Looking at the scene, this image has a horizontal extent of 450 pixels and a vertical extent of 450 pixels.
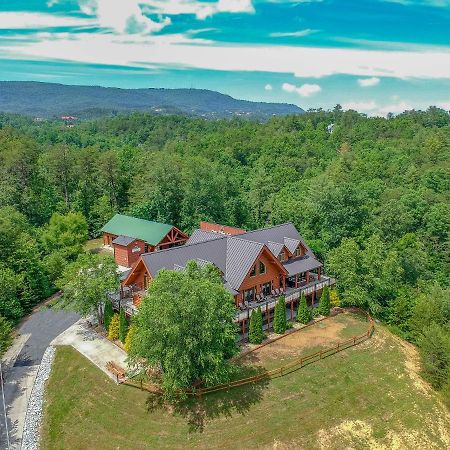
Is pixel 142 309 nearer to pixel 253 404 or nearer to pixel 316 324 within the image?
pixel 253 404

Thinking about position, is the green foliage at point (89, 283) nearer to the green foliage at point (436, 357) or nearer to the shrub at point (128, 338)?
the shrub at point (128, 338)

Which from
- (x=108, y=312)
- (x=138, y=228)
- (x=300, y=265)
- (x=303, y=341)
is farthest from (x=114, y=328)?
(x=138, y=228)

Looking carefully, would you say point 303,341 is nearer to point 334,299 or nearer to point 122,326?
point 334,299

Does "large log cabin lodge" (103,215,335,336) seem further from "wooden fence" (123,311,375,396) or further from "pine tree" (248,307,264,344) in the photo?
"wooden fence" (123,311,375,396)

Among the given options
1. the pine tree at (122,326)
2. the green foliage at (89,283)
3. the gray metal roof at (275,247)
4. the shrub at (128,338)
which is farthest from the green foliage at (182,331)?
the gray metal roof at (275,247)

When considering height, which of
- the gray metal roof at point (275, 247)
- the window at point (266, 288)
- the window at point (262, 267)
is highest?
the gray metal roof at point (275, 247)

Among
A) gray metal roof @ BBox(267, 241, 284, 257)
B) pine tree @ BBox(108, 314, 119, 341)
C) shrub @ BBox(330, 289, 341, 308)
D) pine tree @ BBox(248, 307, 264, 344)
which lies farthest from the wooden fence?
gray metal roof @ BBox(267, 241, 284, 257)
